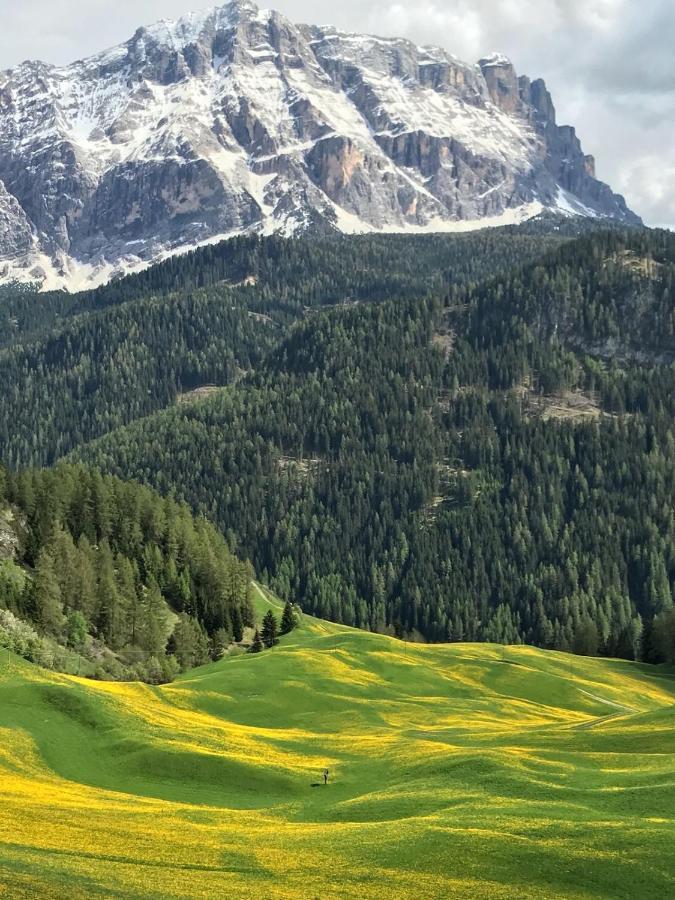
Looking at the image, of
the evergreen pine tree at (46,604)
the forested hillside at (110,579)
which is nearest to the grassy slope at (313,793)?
Answer: the forested hillside at (110,579)

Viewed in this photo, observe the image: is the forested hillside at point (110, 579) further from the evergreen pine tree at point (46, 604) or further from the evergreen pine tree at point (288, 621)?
the evergreen pine tree at point (288, 621)

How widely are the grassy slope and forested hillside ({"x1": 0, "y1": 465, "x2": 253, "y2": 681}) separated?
16.9m

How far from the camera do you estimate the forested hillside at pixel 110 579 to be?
119 meters

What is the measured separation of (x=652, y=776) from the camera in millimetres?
59406

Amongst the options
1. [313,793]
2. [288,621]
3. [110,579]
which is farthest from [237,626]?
[313,793]

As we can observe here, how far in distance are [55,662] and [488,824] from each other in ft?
222

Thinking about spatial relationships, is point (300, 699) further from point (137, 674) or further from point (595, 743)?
point (595, 743)

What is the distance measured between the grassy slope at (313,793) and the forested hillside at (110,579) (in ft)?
55.4

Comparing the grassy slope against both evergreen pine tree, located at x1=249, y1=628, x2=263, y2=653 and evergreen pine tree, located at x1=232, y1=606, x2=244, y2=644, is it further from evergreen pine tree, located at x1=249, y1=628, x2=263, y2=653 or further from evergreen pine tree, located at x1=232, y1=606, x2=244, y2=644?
evergreen pine tree, located at x1=232, y1=606, x2=244, y2=644

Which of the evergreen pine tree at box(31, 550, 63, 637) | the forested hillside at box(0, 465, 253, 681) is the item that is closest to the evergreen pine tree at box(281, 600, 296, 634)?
the forested hillside at box(0, 465, 253, 681)

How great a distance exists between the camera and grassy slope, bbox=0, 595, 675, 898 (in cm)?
4194

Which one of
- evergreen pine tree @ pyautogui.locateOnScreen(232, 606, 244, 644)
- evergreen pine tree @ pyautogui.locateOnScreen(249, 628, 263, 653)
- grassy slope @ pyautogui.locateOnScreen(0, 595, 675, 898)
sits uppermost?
→ evergreen pine tree @ pyautogui.locateOnScreen(232, 606, 244, 644)

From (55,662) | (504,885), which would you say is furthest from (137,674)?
(504,885)

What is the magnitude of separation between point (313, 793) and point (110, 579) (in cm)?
7354
